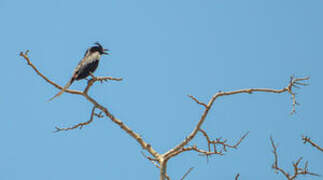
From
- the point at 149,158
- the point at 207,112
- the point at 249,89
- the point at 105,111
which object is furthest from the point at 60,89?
the point at 249,89

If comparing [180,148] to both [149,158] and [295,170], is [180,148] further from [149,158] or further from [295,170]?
[295,170]

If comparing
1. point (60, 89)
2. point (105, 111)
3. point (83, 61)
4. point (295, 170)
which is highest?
point (83, 61)

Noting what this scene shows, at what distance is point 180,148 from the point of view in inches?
236

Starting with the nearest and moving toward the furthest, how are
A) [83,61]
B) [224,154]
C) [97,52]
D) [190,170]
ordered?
[190,170]
[224,154]
[83,61]
[97,52]

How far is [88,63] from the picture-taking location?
8336 millimetres

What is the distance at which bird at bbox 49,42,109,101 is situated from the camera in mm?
7952

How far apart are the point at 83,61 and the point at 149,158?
325 centimetres

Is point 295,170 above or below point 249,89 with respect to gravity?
below

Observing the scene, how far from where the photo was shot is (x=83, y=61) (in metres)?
8.38

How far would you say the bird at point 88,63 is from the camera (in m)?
7.95

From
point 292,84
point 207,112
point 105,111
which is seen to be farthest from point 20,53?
point 292,84

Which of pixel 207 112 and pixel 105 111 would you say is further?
pixel 105 111

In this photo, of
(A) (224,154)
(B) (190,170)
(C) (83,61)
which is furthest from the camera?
(C) (83,61)

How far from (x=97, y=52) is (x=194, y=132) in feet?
12.2
